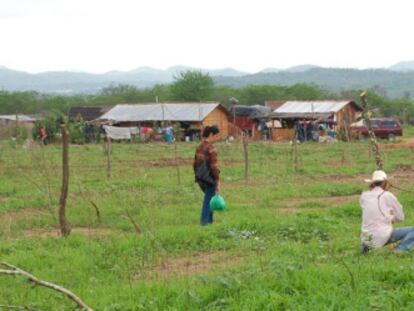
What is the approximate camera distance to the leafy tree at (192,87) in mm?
59938

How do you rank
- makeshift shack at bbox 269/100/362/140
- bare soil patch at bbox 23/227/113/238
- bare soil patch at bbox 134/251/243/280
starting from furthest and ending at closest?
makeshift shack at bbox 269/100/362/140, bare soil patch at bbox 23/227/113/238, bare soil patch at bbox 134/251/243/280

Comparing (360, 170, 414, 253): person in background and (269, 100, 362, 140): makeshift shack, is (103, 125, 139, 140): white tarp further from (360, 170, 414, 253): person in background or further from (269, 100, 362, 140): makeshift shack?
(360, 170, 414, 253): person in background

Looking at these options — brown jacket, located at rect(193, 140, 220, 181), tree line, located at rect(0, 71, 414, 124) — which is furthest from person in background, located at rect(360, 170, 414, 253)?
tree line, located at rect(0, 71, 414, 124)

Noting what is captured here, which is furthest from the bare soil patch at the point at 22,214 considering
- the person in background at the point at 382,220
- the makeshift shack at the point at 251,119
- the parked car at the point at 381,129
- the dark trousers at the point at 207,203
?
the makeshift shack at the point at 251,119

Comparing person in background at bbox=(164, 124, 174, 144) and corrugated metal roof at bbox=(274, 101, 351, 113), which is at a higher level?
corrugated metal roof at bbox=(274, 101, 351, 113)

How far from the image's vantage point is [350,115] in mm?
42156

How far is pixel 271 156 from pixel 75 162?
699cm

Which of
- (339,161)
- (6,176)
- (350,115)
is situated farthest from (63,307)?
(350,115)

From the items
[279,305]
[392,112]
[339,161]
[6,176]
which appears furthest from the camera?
[392,112]

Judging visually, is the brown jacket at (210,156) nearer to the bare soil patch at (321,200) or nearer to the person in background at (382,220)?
the person in background at (382,220)

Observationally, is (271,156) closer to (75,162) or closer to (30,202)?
(75,162)

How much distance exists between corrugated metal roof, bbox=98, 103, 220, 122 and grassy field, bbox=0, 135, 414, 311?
24.4 meters

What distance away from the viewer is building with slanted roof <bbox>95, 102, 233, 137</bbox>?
4072 cm

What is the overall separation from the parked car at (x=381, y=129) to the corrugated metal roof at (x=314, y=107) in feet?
10.7
